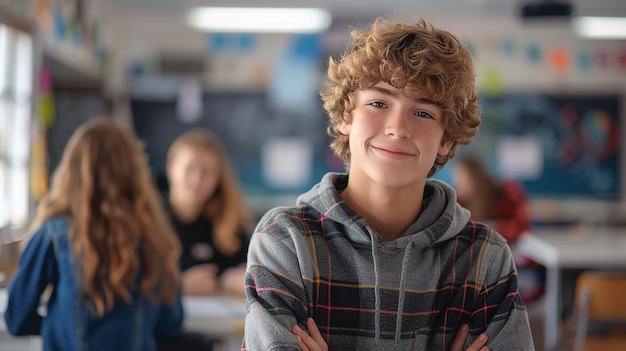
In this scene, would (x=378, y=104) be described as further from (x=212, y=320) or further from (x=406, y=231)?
(x=212, y=320)

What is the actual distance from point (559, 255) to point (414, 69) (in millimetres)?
3479

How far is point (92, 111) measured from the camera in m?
5.71

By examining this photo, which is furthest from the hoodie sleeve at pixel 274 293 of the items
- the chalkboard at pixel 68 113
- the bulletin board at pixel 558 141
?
the bulletin board at pixel 558 141

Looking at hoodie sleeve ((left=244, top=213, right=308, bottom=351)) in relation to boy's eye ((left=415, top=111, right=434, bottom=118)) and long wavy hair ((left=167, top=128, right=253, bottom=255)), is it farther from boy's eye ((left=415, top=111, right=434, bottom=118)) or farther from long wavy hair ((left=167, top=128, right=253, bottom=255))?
long wavy hair ((left=167, top=128, right=253, bottom=255))

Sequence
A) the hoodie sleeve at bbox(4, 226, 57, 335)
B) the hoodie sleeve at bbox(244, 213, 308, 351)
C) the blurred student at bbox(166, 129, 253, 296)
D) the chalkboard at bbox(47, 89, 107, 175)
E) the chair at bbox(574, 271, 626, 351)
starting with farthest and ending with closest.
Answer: the chalkboard at bbox(47, 89, 107, 175) < the chair at bbox(574, 271, 626, 351) < the blurred student at bbox(166, 129, 253, 296) < the hoodie sleeve at bbox(4, 226, 57, 335) < the hoodie sleeve at bbox(244, 213, 308, 351)

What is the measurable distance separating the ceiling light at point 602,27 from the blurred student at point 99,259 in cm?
570

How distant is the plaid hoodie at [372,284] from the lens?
125 cm

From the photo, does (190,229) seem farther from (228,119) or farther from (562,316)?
(228,119)

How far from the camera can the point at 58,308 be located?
2375 mm

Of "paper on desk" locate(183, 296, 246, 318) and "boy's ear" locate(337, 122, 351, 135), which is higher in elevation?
"boy's ear" locate(337, 122, 351, 135)

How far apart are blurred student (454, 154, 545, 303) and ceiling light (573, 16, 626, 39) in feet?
8.81

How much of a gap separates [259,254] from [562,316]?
4170 mm

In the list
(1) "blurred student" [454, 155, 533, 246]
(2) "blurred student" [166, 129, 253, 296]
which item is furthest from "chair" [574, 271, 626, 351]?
(2) "blurred student" [166, 129, 253, 296]

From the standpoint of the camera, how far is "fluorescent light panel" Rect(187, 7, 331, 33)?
7.11m
